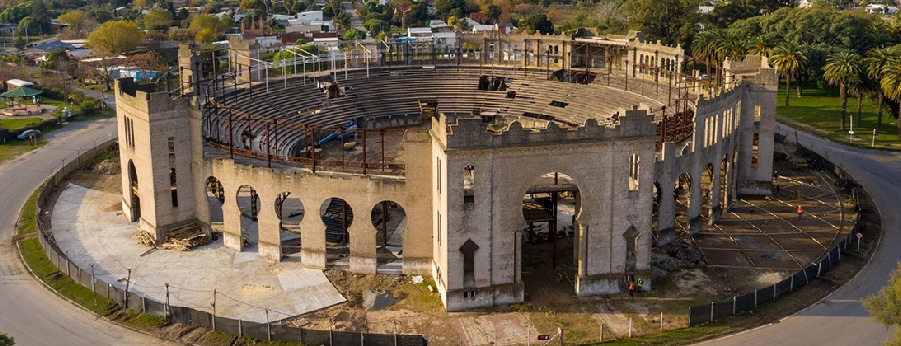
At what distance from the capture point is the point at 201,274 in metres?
64.6

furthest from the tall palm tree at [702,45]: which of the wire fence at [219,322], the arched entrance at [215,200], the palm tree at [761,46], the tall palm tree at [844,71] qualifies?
the wire fence at [219,322]

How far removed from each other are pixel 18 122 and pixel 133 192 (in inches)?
2065

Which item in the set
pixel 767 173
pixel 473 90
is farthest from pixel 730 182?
pixel 473 90

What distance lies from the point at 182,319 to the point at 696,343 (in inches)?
1234

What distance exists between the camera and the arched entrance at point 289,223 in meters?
67.7

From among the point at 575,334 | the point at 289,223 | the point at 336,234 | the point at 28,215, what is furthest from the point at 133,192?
the point at 575,334

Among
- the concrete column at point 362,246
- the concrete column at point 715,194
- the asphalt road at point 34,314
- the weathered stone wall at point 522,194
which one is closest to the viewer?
the asphalt road at point 34,314

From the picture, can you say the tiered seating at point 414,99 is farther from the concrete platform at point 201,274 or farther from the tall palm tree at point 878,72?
the tall palm tree at point 878,72

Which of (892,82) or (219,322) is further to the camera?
(892,82)

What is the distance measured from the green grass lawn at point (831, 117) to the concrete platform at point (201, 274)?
71.4m

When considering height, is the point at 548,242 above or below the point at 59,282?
above

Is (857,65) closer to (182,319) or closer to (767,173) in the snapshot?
(767,173)

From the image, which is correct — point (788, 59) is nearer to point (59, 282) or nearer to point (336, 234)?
point (336, 234)

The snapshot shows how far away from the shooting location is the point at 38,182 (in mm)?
89438
